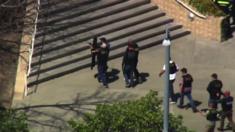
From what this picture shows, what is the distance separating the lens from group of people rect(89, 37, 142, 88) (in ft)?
71.5

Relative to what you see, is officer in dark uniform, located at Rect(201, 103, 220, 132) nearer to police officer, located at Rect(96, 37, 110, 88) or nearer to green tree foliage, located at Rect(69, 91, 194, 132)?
green tree foliage, located at Rect(69, 91, 194, 132)

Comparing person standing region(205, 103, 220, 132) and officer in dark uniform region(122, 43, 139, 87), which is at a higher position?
officer in dark uniform region(122, 43, 139, 87)

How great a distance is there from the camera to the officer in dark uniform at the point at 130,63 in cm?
2177

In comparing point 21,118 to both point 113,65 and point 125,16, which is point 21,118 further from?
point 125,16

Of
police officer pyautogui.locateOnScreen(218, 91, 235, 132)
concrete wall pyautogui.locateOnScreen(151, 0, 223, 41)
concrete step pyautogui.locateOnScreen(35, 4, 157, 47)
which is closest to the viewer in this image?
police officer pyautogui.locateOnScreen(218, 91, 235, 132)

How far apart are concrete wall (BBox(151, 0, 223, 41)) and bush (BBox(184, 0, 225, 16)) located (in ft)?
0.73

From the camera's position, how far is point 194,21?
25453 mm

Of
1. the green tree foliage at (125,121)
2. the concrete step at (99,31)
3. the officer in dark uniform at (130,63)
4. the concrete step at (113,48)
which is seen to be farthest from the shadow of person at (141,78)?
the green tree foliage at (125,121)

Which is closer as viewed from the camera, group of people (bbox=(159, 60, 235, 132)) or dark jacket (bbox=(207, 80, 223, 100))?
group of people (bbox=(159, 60, 235, 132))

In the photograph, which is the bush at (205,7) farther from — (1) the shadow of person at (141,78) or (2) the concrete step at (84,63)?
(1) the shadow of person at (141,78)

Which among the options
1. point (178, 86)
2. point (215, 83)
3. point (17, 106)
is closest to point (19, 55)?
point (17, 106)

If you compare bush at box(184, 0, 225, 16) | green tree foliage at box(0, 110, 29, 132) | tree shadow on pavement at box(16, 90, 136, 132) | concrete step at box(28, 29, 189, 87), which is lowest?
tree shadow on pavement at box(16, 90, 136, 132)

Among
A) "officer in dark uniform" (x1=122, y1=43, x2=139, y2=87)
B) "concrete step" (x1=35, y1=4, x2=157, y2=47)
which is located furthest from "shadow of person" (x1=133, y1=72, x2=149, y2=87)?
"concrete step" (x1=35, y1=4, x2=157, y2=47)

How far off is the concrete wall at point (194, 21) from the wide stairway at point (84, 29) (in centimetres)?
22
